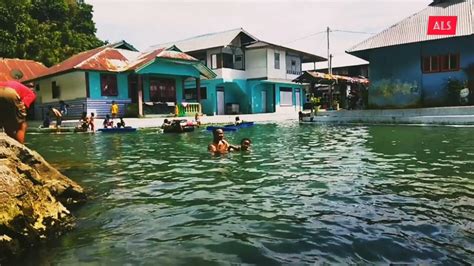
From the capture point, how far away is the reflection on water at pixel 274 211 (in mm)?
4359

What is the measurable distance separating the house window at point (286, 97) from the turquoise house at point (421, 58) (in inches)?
680

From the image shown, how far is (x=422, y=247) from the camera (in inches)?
171

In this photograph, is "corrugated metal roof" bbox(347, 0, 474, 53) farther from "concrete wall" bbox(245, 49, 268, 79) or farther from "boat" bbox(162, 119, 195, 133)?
"concrete wall" bbox(245, 49, 268, 79)

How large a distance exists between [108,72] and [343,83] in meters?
18.4

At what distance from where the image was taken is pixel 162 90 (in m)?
34.4

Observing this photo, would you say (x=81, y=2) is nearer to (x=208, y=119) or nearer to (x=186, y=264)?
(x=208, y=119)

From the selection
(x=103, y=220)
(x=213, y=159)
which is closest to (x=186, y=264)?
(x=103, y=220)

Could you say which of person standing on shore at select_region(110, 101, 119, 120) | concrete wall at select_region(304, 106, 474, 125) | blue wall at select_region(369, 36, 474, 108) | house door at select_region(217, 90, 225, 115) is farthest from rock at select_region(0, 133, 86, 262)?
house door at select_region(217, 90, 225, 115)

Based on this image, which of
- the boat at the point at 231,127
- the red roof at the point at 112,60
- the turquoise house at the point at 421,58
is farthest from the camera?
the red roof at the point at 112,60

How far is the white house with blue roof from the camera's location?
39.1 m

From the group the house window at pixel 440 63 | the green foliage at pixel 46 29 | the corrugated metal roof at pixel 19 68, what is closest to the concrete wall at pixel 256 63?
the house window at pixel 440 63

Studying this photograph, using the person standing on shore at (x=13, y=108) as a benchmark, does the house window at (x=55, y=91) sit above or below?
above

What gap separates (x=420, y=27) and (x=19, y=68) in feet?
112

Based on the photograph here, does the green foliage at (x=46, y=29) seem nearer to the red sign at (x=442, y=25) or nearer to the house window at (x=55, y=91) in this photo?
the house window at (x=55, y=91)
